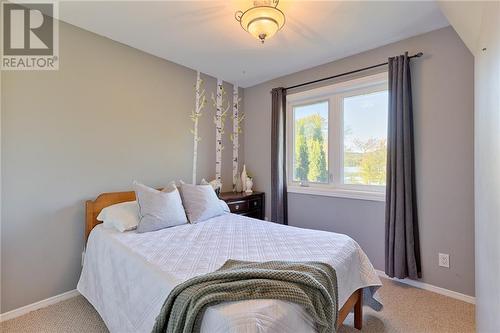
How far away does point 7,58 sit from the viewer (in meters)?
1.94

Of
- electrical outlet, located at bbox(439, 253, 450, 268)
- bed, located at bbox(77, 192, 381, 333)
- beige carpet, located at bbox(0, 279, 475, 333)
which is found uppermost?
bed, located at bbox(77, 192, 381, 333)

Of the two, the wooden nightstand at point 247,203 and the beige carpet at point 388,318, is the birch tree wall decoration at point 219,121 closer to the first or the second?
the wooden nightstand at point 247,203

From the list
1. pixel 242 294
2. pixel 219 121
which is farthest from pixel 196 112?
pixel 242 294

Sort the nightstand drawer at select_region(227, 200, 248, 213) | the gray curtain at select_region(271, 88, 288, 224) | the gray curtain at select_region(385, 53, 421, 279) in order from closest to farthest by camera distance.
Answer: the gray curtain at select_region(385, 53, 421, 279), the nightstand drawer at select_region(227, 200, 248, 213), the gray curtain at select_region(271, 88, 288, 224)

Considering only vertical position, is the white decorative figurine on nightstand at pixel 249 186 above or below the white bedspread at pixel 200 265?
above

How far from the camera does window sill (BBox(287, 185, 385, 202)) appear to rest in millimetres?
2639

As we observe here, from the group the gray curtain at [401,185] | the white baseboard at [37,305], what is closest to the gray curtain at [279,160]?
the gray curtain at [401,185]

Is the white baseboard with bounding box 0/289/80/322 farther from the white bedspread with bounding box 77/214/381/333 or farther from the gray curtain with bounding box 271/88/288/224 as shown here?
the gray curtain with bounding box 271/88/288/224

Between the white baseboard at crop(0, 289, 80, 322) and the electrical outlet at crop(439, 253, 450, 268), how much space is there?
3424mm

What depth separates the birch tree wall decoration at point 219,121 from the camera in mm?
3545

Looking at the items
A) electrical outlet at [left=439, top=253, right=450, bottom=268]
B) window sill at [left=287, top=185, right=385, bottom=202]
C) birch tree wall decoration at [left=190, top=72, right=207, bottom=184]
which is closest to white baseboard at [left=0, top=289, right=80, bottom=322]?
birch tree wall decoration at [left=190, top=72, right=207, bottom=184]

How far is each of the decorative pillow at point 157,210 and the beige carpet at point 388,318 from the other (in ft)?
2.64

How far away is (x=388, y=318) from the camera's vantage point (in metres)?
1.92

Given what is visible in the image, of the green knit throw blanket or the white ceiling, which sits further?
the white ceiling
